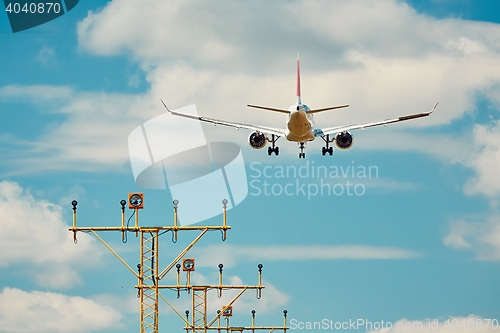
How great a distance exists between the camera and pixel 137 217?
67.7 metres

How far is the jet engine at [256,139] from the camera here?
111 meters

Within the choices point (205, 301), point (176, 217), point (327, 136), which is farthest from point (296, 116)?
point (176, 217)

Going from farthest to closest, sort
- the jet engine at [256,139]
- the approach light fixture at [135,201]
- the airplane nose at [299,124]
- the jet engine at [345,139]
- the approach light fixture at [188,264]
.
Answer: the jet engine at [256,139] → the jet engine at [345,139] → the airplane nose at [299,124] → the approach light fixture at [188,264] → the approach light fixture at [135,201]

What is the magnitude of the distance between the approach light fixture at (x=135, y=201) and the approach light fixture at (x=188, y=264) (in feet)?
106

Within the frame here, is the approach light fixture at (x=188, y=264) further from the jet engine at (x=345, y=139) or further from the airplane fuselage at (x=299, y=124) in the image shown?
the jet engine at (x=345, y=139)

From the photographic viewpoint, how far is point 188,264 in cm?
9981

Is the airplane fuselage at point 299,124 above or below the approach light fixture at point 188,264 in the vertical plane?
above

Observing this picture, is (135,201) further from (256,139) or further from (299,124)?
(256,139)

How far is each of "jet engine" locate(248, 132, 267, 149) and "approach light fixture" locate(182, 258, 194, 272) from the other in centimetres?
1576

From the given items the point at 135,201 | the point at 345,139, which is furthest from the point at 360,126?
the point at 135,201

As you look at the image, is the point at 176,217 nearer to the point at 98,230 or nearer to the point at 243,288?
the point at 98,230

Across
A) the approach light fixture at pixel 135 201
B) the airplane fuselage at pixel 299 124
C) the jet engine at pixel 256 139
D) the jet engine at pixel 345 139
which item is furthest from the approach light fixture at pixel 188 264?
the approach light fixture at pixel 135 201

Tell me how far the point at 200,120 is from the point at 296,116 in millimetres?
22785

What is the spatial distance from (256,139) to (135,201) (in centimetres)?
4466
